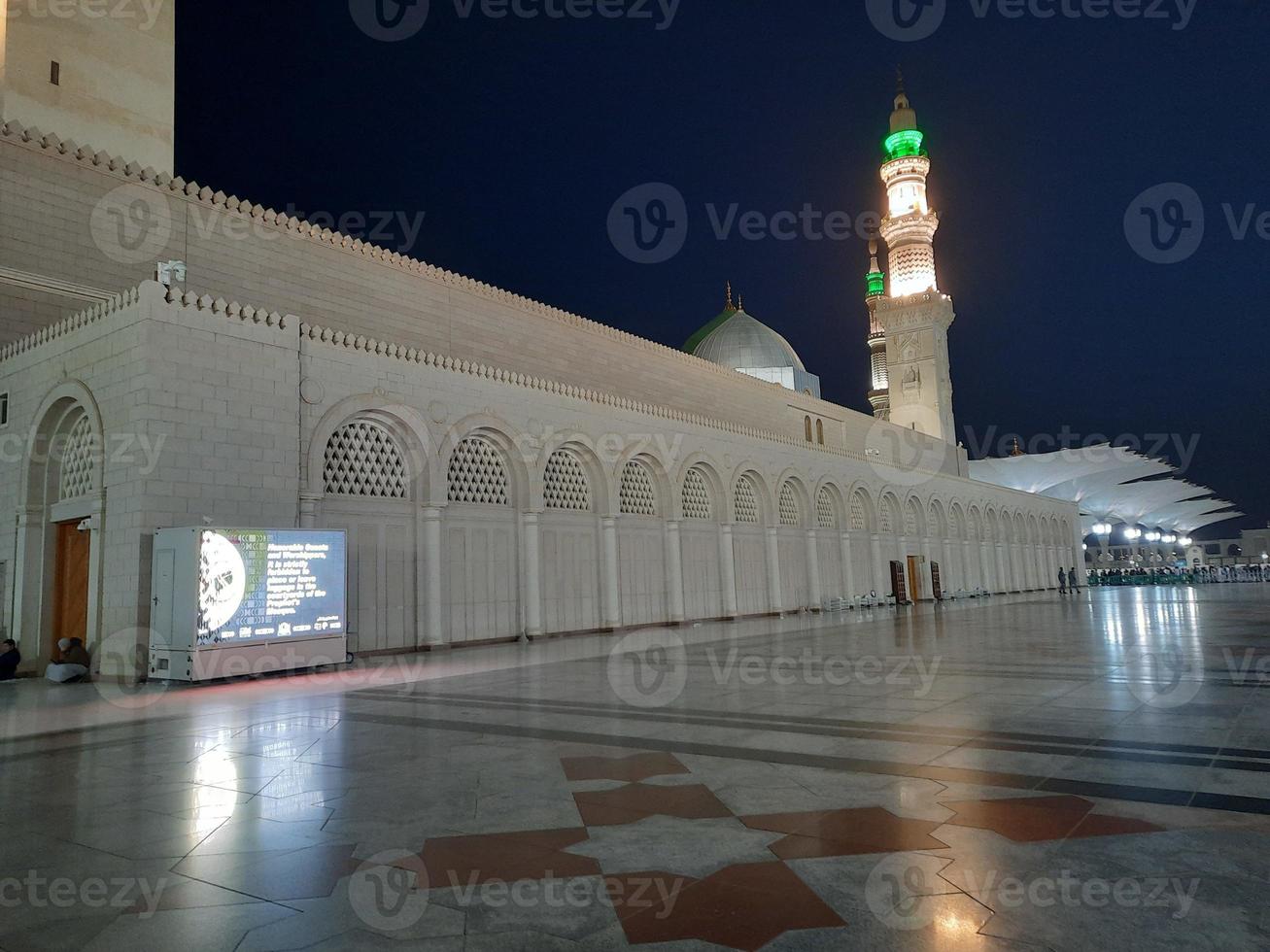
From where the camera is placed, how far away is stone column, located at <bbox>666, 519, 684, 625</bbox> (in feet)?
57.8

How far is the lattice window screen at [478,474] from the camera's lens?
44.5 feet

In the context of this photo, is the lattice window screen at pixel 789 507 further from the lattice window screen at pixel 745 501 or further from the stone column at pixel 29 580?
the stone column at pixel 29 580

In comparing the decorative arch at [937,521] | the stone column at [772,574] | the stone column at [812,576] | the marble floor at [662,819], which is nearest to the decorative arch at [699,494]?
the stone column at [772,574]

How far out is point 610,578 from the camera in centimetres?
1600

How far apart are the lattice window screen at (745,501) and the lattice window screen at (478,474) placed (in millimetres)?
7692

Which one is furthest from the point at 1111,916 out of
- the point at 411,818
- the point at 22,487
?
the point at 22,487

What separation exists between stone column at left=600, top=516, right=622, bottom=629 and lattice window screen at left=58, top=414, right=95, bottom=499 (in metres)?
8.53

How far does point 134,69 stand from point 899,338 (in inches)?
1294

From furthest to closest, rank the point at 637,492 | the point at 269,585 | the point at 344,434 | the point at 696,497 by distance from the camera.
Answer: the point at 696,497, the point at 637,492, the point at 344,434, the point at 269,585
